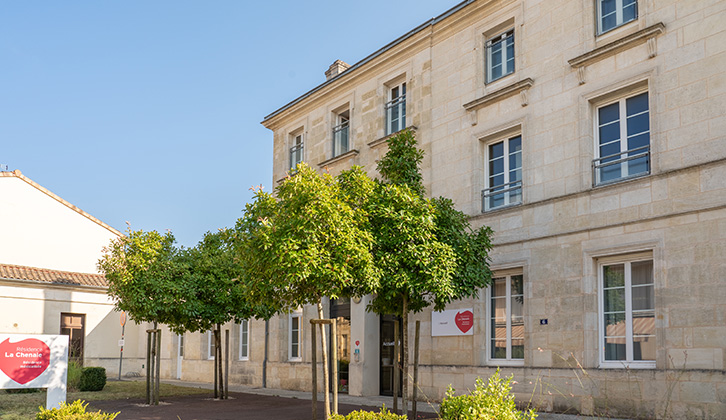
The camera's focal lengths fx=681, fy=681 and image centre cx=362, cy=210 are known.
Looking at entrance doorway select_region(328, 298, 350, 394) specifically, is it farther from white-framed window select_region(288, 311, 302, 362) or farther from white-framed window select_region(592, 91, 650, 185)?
white-framed window select_region(592, 91, 650, 185)

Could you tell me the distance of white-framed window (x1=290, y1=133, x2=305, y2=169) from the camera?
22484mm

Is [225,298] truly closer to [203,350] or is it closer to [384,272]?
[384,272]

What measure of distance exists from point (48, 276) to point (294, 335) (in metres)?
12.8

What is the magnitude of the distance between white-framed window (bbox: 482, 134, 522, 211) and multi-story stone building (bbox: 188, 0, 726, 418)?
45mm

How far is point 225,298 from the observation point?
16.0 meters

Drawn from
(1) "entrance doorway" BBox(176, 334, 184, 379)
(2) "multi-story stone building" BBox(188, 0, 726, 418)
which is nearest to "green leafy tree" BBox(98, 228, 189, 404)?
(2) "multi-story stone building" BBox(188, 0, 726, 418)

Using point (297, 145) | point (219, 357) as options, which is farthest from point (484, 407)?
point (297, 145)

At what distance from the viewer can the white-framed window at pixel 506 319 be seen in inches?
556

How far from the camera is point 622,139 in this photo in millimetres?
12695

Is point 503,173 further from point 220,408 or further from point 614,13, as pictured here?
point 220,408

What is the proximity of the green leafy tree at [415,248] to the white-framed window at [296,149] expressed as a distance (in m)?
10.6

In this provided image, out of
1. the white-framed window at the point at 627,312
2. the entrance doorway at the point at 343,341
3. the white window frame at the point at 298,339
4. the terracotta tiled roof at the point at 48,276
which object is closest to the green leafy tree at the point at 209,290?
the entrance doorway at the point at 343,341

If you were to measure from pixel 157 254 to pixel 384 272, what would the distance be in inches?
268

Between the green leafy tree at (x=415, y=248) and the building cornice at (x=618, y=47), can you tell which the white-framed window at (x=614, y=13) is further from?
the green leafy tree at (x=415, y=248)
